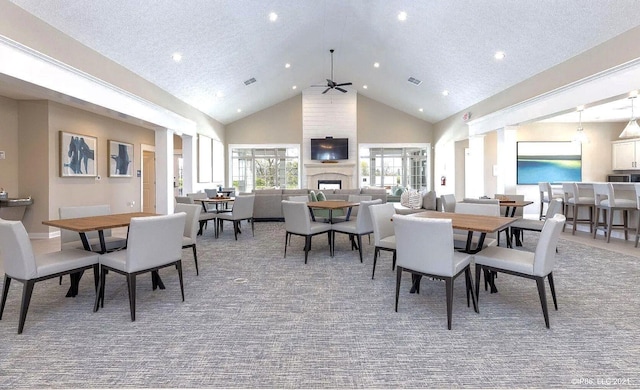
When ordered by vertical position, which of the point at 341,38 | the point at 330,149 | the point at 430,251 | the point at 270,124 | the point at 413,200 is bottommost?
the point at 430,251

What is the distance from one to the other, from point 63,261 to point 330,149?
9407 millimetres

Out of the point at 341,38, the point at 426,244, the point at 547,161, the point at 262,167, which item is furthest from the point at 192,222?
the point at 547,161

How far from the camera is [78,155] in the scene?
645cm

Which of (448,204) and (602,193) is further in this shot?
(602,193)

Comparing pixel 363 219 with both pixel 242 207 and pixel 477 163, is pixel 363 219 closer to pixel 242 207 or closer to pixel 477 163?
pixel 242 207

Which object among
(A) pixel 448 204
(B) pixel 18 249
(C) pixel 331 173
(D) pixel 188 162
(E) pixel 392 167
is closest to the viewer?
(B) pixel 18 249

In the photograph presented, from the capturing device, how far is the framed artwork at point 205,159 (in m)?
9.17

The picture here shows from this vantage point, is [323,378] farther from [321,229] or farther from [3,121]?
[3,121]

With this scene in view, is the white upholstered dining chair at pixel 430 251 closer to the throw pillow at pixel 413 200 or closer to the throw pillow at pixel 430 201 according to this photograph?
the throw pillow at pixel 413 200

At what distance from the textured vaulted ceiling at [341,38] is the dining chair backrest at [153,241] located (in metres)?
2.98

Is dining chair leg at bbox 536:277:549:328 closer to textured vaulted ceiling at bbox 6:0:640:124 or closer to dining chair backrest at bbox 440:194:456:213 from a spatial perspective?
dining chair backrest at bbox 440:194:456:213

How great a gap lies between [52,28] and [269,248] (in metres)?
3.84

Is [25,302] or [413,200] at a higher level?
[413,200]

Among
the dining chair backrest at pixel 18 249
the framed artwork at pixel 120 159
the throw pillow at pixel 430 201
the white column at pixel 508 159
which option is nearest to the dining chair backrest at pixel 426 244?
the dining chair backrest at pixel 18 249
